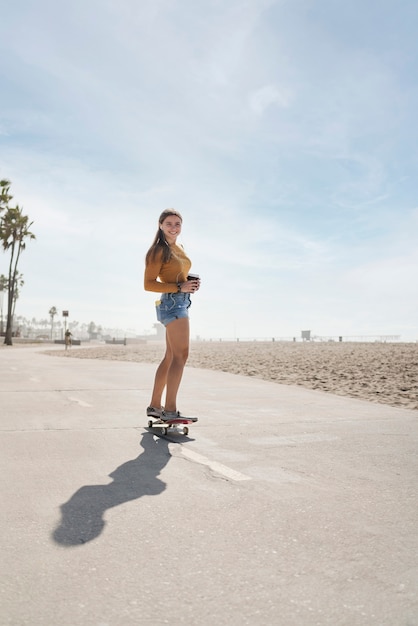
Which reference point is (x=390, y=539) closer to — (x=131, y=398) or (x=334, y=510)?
(x=334, y=510)

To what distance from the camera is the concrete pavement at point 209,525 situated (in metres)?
1.64

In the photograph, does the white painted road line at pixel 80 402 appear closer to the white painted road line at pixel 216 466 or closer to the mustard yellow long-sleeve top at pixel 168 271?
the mustard yellow long-sleeve top at pixel 168 271

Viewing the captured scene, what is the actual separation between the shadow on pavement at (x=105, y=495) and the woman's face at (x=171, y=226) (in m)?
1.92

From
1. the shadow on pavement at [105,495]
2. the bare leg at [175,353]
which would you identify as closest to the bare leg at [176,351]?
the bare leg at [175,353]

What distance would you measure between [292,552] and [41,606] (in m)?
0.94

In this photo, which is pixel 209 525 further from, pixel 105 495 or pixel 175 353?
pixel 175 353

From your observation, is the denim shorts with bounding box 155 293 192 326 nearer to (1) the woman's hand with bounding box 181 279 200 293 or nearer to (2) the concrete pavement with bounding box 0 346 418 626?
(1) the woman's hand with bounding box 181 279 200 293

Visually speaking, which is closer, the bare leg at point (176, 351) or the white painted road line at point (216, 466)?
the white painted road line at point (216, 466)

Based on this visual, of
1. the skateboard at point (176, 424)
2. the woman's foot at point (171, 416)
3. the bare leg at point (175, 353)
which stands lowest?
the skateboard at point (176, 424)

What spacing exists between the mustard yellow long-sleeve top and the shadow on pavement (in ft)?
4.62

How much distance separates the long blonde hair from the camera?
4680 mm

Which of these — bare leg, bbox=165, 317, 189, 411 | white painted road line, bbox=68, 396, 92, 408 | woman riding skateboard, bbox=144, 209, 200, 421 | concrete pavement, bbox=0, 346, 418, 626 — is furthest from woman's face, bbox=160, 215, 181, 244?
white painted road line, bbox=68, 396, 92, 408

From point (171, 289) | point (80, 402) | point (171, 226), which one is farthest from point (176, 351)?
point (80, 402)

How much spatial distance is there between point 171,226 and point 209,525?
9.78ft
